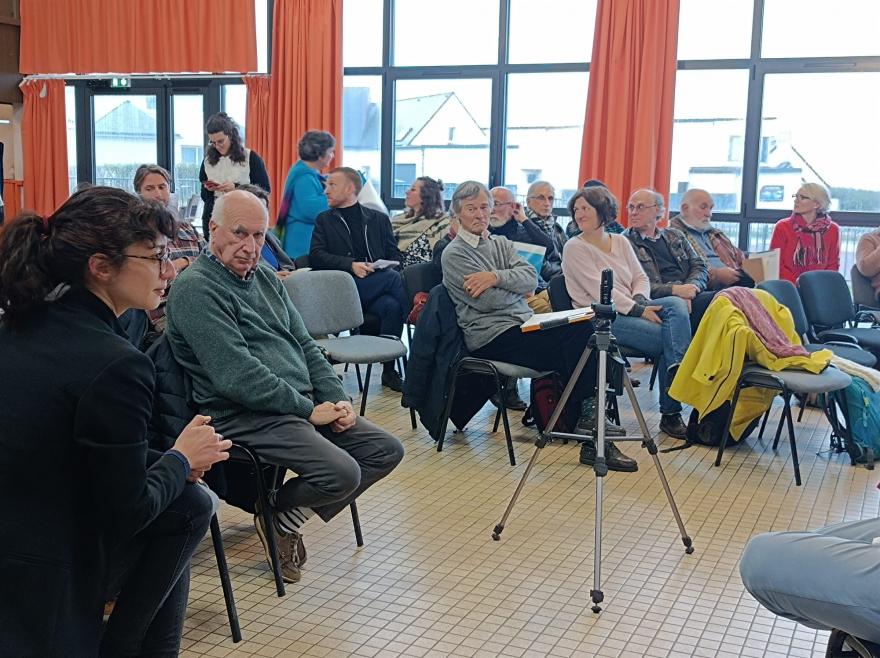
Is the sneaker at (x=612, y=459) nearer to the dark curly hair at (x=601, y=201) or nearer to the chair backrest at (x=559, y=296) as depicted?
the chair backrest at (x=559, y=296)

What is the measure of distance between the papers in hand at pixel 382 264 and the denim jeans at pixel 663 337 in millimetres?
1431

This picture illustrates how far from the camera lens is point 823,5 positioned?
6988 millimetres

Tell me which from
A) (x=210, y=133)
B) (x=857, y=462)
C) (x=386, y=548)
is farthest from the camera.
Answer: (x=210, y=133)

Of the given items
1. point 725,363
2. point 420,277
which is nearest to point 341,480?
point 725,363

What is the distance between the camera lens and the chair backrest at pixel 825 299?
5.40 metres

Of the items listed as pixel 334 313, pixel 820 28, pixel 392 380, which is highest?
pixel 820 28

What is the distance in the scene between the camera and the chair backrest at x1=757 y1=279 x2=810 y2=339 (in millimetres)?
4871

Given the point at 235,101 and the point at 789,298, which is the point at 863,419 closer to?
the point at 789,298

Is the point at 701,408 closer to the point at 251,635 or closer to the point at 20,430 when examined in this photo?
the point at 251,635

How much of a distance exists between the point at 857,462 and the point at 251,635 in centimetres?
291

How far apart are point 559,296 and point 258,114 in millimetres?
4689

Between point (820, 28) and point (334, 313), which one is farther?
point (820, 28)

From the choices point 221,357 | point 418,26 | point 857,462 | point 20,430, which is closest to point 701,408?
point 857,462

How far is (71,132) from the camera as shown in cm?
960
